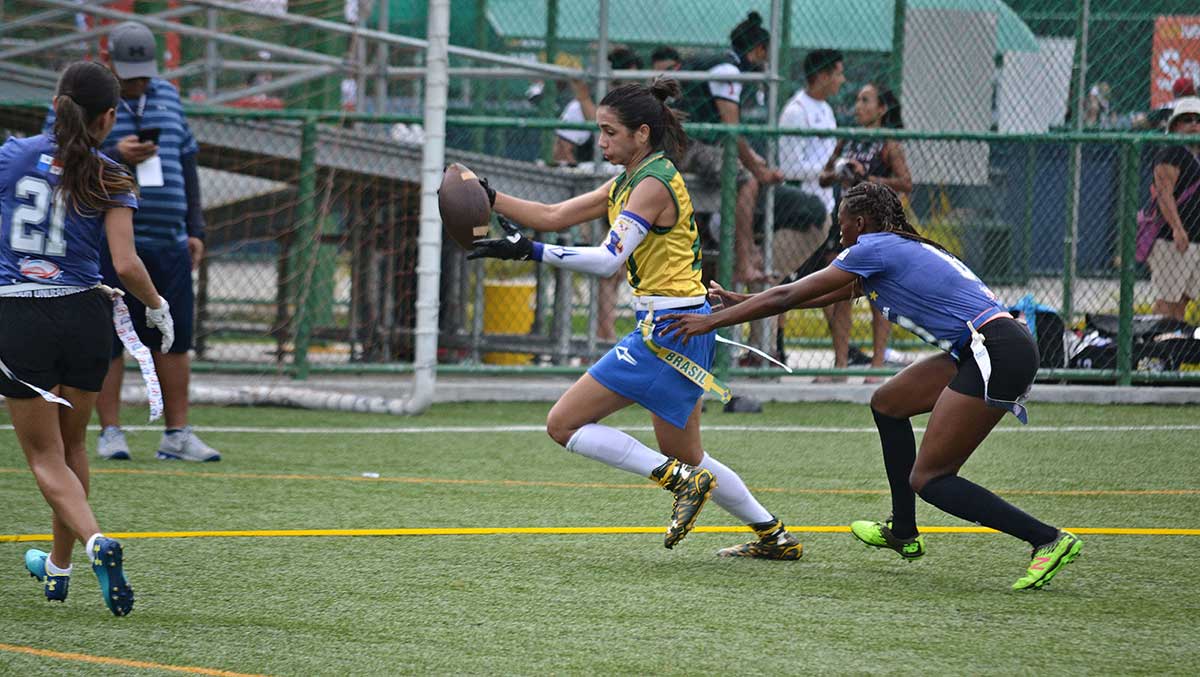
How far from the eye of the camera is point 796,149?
11.7 m

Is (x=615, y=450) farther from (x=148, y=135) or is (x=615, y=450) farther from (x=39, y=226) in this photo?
(x=148, y=135)

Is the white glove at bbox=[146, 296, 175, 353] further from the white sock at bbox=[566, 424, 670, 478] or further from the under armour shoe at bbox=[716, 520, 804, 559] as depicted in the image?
the under armour shoe at bbox=[716, 520, 804, 559]

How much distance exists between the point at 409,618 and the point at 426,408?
5891mm

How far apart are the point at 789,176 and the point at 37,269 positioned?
7.36m

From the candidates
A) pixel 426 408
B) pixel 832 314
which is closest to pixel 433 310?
pixel 426 408

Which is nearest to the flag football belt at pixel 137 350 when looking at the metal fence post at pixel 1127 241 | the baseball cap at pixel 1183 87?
the metal fence post at pixel 1127 241

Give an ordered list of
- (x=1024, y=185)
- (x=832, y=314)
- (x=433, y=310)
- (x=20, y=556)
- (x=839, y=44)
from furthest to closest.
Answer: (x=839, y=44), (x=1024, y=185), (x=832, y=314), (x=433, y=310), (x=20, y=556)

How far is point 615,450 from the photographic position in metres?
5.94

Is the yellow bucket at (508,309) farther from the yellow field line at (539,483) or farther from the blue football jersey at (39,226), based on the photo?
the blue football jersey at (39,226)

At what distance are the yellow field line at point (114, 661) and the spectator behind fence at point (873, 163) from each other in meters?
7.48

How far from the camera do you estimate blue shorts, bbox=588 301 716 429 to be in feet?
19.4

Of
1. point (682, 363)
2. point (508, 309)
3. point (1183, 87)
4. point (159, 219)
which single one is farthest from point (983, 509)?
point (1183, 87)

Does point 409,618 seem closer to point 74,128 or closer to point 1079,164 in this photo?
point 74,128

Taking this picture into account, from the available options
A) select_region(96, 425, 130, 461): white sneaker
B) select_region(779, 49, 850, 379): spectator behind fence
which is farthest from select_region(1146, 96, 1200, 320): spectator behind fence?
select_region(96, 425, 130, 461): white sneaker
